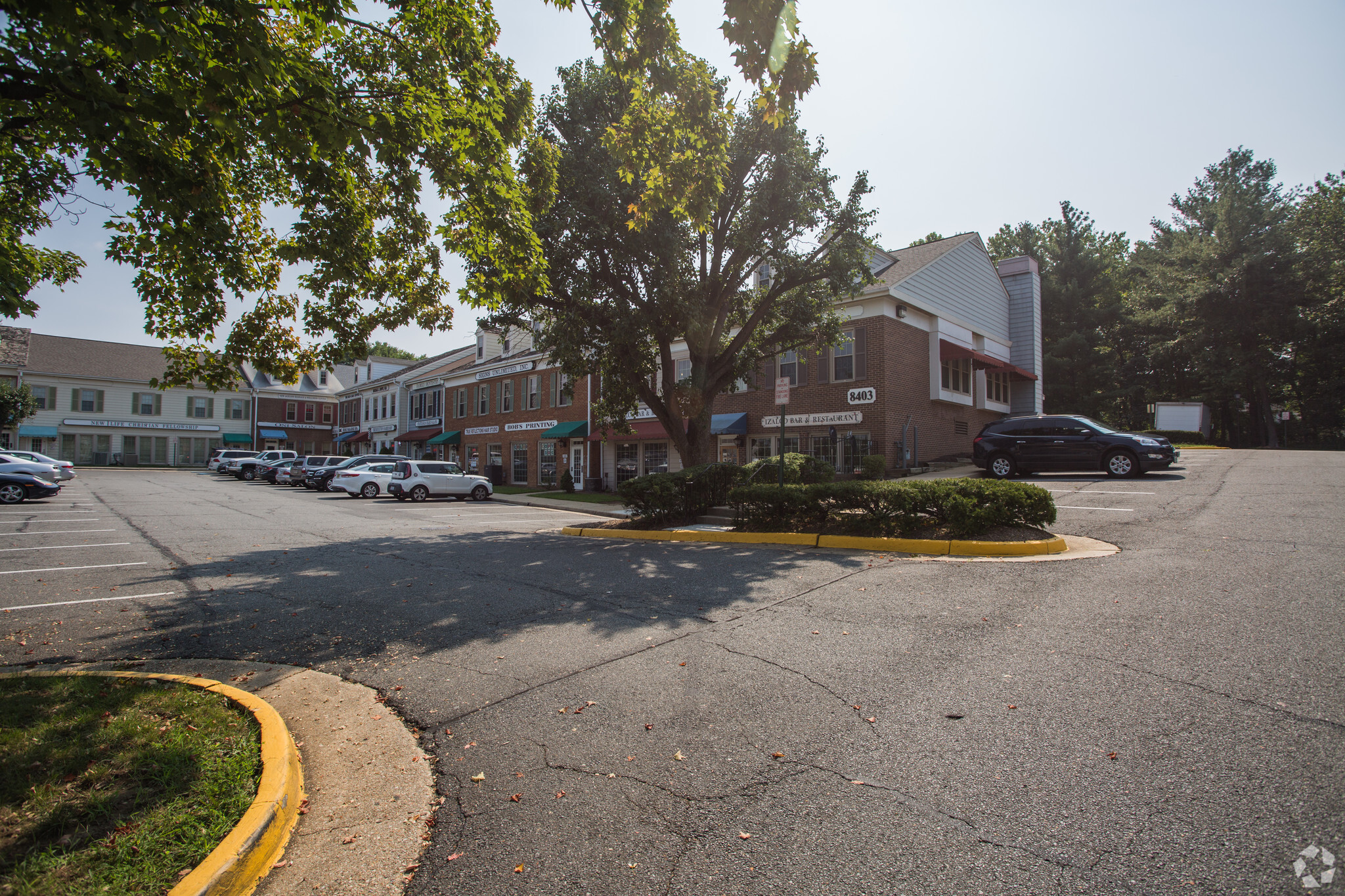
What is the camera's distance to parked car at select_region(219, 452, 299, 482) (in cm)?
4006

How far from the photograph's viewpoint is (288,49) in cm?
772

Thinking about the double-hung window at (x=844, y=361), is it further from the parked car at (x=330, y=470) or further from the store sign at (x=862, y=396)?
the parked car at (x=330, y=470)

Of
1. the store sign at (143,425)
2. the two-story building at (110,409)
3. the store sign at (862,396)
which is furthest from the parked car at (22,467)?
the store sign at (143,425)

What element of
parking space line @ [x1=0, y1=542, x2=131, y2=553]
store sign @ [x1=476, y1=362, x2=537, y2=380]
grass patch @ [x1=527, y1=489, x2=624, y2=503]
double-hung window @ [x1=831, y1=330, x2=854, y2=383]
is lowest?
parking space line @ [x1=0, y1=542, x2=131, y2=553]

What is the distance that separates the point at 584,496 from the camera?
88.6 feet

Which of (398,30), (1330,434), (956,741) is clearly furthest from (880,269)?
(1330,434)

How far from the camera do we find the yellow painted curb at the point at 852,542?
894 centimetres

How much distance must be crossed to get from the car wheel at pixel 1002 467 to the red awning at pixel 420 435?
33790 millimetres

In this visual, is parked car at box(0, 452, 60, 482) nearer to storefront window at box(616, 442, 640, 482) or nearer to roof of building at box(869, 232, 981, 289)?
storefront window at box(616, 442, 640, 482)

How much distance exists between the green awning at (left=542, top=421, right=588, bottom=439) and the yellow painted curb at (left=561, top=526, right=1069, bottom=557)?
57.8 feet

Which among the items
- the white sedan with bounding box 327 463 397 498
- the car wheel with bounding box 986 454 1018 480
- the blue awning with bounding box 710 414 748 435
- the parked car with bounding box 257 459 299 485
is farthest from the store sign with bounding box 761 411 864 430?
the parked car with bounding box 257 459 299 485

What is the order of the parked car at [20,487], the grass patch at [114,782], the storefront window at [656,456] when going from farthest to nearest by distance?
1. the storefront window at [656,456]
2. the parked car at [20,487]
3. the grass patch at [114,782]

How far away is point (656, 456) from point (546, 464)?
7.90 m

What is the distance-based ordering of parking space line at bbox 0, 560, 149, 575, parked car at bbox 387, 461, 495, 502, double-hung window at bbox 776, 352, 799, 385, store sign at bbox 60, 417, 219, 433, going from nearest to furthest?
parking space line at bbox 0, 560, 149, 575 < double-hung window at bbox 776, 352, 799, 385 < parked car at bbox 387, 461, 495, 502 < store sign at bbox 60, 417, 219, 433
